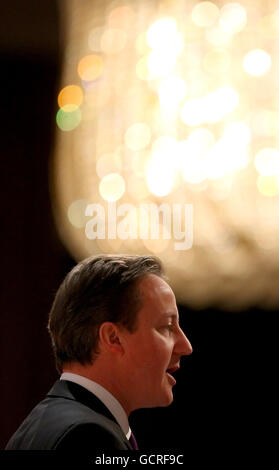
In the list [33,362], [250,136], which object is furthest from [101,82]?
[33,362]

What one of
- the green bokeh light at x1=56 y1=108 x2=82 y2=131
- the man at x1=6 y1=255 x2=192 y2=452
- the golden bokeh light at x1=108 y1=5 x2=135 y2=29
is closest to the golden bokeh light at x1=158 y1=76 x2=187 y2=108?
the golden bokeh light at x1=108 y1=5 x2=135 y2=29

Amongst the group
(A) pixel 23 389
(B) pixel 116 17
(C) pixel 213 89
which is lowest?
(A) pixel 23 389

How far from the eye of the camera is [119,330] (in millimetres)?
1532

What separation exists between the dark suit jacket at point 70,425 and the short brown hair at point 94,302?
0.28 ft

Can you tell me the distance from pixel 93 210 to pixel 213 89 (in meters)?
0.54

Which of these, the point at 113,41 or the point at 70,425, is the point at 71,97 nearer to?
the point at 113,41

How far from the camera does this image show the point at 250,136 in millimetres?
1887

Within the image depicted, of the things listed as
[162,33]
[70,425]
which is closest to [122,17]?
[162,33]

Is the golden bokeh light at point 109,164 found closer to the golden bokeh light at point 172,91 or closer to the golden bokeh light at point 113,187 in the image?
the golden bokeh light at point 113,187

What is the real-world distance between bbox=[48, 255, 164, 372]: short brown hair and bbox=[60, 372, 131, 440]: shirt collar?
1.8 inches

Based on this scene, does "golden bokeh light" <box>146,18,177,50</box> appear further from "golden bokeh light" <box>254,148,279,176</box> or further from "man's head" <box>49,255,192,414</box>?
"man's head" <box>49,255,192,414</box>

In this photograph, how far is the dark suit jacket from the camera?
129 cm

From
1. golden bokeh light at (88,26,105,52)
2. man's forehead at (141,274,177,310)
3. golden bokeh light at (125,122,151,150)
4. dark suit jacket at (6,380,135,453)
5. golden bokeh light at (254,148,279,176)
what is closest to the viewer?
dark suit jacket at (6,380,135,453)
